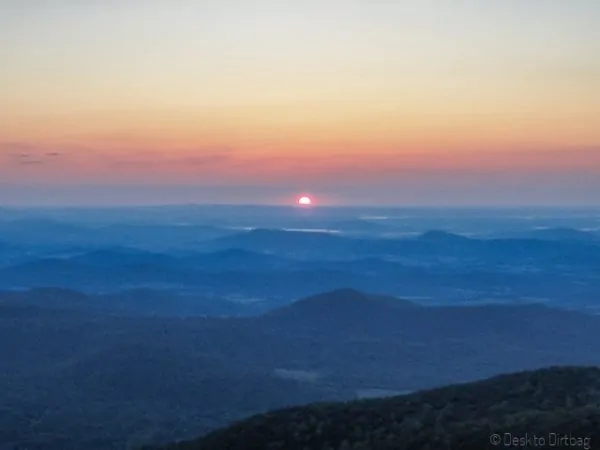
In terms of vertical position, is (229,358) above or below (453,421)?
below

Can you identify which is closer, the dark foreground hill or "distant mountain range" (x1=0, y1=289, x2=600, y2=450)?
the dark foreground hill

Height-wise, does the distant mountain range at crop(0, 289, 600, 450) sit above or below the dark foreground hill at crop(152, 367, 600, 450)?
below

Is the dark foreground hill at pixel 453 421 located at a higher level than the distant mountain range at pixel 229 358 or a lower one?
higher

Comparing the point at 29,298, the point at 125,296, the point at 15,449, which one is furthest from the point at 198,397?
the point at 125,296

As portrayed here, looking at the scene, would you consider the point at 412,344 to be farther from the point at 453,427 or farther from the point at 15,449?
the point at 453,427

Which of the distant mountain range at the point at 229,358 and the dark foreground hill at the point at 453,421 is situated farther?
the distant mountain range at the point at 229,358

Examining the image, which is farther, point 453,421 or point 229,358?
point 229,358

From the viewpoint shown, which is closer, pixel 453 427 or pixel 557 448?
pixel 557 448

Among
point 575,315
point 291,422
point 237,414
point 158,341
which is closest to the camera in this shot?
point 291,422
